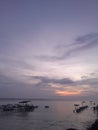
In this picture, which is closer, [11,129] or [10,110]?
[11,129]

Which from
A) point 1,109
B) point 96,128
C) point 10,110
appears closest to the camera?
point 96,128

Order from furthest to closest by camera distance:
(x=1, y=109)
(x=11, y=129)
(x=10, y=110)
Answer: (x=1, y=109), (x=10, y=110), (x=11, y=129)

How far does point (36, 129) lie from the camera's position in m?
46.2

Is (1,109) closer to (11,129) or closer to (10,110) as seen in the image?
(10,110)

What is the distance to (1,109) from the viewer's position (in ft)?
332

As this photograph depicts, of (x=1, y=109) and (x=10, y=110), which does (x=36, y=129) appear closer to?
(x=10, y=110)

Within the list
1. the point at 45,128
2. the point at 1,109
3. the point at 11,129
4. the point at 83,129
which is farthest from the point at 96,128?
the point at 1,109

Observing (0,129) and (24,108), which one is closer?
(0,129)

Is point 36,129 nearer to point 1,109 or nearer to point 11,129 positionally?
point 11,129

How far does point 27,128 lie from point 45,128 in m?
4.08

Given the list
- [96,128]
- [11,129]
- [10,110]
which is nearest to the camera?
[96,128]

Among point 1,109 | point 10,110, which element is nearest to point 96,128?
point 10,110

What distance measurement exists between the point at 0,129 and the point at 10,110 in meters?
48.6

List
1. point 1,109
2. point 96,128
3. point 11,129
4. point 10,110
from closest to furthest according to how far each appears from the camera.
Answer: point 96,128 < point 11,129 < point 10,110 < point 1,109
